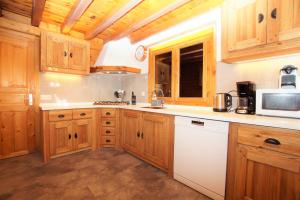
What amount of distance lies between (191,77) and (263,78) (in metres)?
1.06

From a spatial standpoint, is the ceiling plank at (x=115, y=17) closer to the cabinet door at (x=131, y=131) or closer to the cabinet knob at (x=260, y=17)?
the cabinet knob at (x=260, y=17)

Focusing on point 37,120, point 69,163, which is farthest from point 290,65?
point 37,120

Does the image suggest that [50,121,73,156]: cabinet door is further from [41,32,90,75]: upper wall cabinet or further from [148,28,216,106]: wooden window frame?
[148,28,216,106]: wooden window frame

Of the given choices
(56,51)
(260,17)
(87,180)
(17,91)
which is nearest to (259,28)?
(260,17)

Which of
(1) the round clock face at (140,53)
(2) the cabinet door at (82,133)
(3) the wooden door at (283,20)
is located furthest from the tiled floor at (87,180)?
(1) the round clock face at (140,53)

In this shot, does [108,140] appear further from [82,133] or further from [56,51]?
[56,51]

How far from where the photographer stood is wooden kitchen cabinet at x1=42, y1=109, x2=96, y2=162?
2.50 m

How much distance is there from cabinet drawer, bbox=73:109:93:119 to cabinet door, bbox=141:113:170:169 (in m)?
1.17

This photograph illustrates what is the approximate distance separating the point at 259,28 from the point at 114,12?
1.91 metres

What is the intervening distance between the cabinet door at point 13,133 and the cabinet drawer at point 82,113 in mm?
930

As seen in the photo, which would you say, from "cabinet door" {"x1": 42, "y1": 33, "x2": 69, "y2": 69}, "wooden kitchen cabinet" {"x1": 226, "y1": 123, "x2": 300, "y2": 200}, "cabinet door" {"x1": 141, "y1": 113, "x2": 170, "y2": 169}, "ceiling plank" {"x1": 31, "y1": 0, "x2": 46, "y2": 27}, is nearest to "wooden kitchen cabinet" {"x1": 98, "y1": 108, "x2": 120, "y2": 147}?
"cabinet door" {"x1": 141, "y1": 113, "x2": 170, "y2": 169}

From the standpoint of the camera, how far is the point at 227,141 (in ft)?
4.89

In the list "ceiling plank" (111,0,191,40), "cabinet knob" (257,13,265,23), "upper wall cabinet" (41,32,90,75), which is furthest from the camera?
"upper wall cabinet" (41,32,90,75)

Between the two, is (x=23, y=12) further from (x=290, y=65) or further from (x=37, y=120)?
(x=290, y=65)
